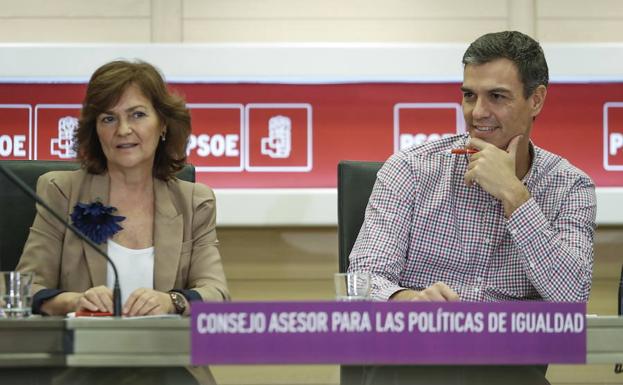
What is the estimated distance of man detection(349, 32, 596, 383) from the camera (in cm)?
203

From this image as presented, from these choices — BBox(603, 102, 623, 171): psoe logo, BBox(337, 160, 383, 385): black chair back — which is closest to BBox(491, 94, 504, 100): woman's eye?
BBox(337, 160, 383, 385): black chair back

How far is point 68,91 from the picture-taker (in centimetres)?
312

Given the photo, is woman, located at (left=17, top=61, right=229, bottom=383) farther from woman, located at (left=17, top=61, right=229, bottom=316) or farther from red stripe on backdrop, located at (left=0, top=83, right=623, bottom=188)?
red stripe on backdrop, located at (left=0, top=83, right=623, bottom=188)

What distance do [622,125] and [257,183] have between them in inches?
52.4

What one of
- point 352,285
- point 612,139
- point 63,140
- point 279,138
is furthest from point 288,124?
point 352,285

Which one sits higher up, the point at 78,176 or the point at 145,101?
the point at 145,101

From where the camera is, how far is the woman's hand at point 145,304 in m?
1.67

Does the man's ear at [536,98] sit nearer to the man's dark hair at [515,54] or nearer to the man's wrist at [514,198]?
the man's dark hair at [515,54]

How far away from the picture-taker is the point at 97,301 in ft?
5.56

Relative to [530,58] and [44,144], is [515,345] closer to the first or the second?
[530,58]

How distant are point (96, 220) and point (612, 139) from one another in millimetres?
1973

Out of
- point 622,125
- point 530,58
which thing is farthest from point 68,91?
point 622,125

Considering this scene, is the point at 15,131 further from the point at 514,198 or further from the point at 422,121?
the point at 514,198

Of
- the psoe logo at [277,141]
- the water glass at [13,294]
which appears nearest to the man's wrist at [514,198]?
the water glass at [13,294]
